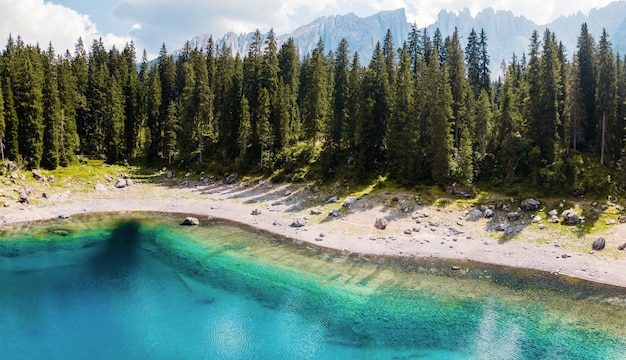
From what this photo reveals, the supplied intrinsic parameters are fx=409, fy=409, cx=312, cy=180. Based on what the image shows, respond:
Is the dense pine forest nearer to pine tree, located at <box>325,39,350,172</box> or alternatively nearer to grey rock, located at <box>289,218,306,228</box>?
pine tree, located at <box>325,39,350,172</box>

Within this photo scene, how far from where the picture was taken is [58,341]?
950 inches

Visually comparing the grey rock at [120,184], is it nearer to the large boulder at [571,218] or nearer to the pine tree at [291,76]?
the pine tree at [291,76]

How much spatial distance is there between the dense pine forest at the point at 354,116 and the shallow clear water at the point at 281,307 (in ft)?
80.2

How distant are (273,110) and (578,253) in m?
51.0

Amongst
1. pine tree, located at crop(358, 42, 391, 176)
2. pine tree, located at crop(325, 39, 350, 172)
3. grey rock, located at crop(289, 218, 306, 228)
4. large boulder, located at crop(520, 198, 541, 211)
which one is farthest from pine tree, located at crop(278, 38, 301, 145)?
large boulder, located at crop(520, 198, 541, 211)

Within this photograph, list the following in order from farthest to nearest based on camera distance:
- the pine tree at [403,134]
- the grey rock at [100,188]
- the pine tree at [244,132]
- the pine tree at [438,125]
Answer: the pine tree at [244,132]
the grey rock at [100,188]
the pine tree at [403,134]
the pine tree at [438,125]

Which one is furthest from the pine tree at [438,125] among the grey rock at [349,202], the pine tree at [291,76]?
the pine tree at [291,76]

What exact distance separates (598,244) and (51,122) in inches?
3110

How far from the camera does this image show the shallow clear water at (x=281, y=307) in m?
23.9

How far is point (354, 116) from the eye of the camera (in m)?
67.1

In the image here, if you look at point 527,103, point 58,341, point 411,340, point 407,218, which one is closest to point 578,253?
point 407,218

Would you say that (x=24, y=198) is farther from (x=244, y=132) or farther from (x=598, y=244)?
(x=598, y=244)

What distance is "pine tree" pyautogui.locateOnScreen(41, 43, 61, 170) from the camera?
223ft

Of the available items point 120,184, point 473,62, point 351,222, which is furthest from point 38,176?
point 473,62
